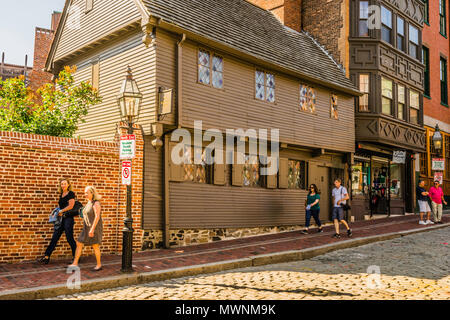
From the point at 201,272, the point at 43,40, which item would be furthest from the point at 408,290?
the point at 43,40

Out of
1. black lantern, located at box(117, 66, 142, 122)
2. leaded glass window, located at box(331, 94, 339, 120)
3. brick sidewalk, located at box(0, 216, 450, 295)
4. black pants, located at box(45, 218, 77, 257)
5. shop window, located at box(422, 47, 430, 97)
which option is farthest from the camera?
shop window, located at box(422, 47, 430, 97)

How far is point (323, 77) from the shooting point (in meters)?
16.8

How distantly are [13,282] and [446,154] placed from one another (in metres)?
24.5

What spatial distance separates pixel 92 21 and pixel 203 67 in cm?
427

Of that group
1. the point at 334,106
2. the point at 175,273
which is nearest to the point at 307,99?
the point at 334,106

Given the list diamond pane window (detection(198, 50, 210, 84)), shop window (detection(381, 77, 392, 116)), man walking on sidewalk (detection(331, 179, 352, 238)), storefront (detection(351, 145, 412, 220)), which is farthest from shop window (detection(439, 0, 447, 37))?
diamond pane window (detection(198, 50, 210, 84))

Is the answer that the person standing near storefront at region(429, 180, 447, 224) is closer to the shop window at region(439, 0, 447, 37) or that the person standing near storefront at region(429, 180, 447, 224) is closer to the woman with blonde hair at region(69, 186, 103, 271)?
the shop window at region(439, 0, 447, 37)

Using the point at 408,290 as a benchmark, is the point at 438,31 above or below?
above

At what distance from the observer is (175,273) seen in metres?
8.48

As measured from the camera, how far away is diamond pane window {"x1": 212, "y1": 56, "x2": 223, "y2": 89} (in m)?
13.2

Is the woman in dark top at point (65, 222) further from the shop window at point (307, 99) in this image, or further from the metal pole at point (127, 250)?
the shop window at point (307, 99)

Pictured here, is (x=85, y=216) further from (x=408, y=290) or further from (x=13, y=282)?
(x=408, y=290)

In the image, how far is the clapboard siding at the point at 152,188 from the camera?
37.7 feet

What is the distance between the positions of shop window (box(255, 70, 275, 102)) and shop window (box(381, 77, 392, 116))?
653 centimetres
